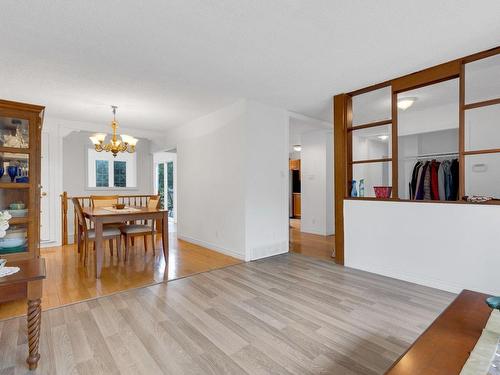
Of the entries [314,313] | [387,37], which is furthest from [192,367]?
[387,37]

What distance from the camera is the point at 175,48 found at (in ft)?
7.86

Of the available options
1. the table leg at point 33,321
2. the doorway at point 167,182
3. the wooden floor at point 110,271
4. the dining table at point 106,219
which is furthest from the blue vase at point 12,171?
the doorway at point 167,182

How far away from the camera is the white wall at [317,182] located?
569 cm

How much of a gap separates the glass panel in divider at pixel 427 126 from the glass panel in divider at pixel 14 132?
14.5 ft

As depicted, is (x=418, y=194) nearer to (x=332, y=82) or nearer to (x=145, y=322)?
(x=332, y=82)

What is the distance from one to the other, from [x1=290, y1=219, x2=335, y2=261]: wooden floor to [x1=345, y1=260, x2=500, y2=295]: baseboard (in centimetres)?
75

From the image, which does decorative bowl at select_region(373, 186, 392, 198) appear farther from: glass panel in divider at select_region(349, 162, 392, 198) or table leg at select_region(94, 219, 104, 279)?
table leg at select_region(94, 219, 104, 279)

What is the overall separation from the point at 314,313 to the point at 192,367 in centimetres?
109

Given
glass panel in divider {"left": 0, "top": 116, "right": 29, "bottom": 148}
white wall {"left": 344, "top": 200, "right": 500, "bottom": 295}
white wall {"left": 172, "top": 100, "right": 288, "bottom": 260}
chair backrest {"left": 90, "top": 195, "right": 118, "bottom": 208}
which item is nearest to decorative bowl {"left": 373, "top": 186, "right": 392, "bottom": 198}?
white wall {"left": 344, "top": 200, "right": 500, "bottom": 295}

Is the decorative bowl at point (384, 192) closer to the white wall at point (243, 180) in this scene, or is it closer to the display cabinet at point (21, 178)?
the white wall at point (243, 180)

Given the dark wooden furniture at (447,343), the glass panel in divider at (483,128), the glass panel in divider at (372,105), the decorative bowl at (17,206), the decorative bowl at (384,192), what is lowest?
the dark wooden furniture at (447,343)

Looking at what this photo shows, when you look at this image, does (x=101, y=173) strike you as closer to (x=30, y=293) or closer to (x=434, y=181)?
(x=30, y=293)

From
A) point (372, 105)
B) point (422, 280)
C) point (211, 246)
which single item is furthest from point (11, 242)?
point (372, 105)

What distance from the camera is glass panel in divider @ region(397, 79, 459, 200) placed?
3.65 m
